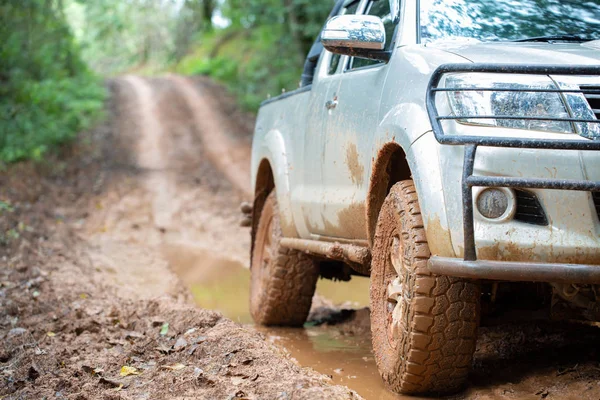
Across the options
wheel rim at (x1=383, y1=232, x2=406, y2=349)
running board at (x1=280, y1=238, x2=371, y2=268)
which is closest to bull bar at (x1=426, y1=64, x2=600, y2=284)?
wheel rim at (x1=383, y1=232, x2=406, y2=349)

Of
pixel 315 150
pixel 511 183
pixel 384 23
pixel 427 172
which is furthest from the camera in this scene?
pixel 315 150

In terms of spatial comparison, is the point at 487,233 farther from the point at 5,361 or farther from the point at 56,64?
the point at 56,64

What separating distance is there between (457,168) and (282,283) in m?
2.82

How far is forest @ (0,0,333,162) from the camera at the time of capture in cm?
1702

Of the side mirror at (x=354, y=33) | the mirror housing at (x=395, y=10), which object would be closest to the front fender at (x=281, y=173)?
the mirror housing at (x=395, y=10)

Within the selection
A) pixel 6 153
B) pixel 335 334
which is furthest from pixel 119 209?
pixel 335 334

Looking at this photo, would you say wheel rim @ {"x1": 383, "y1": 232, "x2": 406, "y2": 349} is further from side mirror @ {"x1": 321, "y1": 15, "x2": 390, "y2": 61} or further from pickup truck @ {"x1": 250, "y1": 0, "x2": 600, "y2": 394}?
side mirror @ {"x1": 321, "y1": 15, "x2": 390, "y2": 61}

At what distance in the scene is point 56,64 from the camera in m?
23.3

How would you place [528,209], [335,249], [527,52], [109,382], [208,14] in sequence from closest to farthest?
1. [528,209]
2. [527,52]
3. [109,382]
4. [335,249]
5. [208,14]

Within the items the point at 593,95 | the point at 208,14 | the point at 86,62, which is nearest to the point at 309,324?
the point at 593,95

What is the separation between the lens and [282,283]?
5.89 metres

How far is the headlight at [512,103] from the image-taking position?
3.27 metres

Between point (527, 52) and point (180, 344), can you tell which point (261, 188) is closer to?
point (180, 344)

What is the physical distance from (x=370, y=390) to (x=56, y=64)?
69.3 ft
